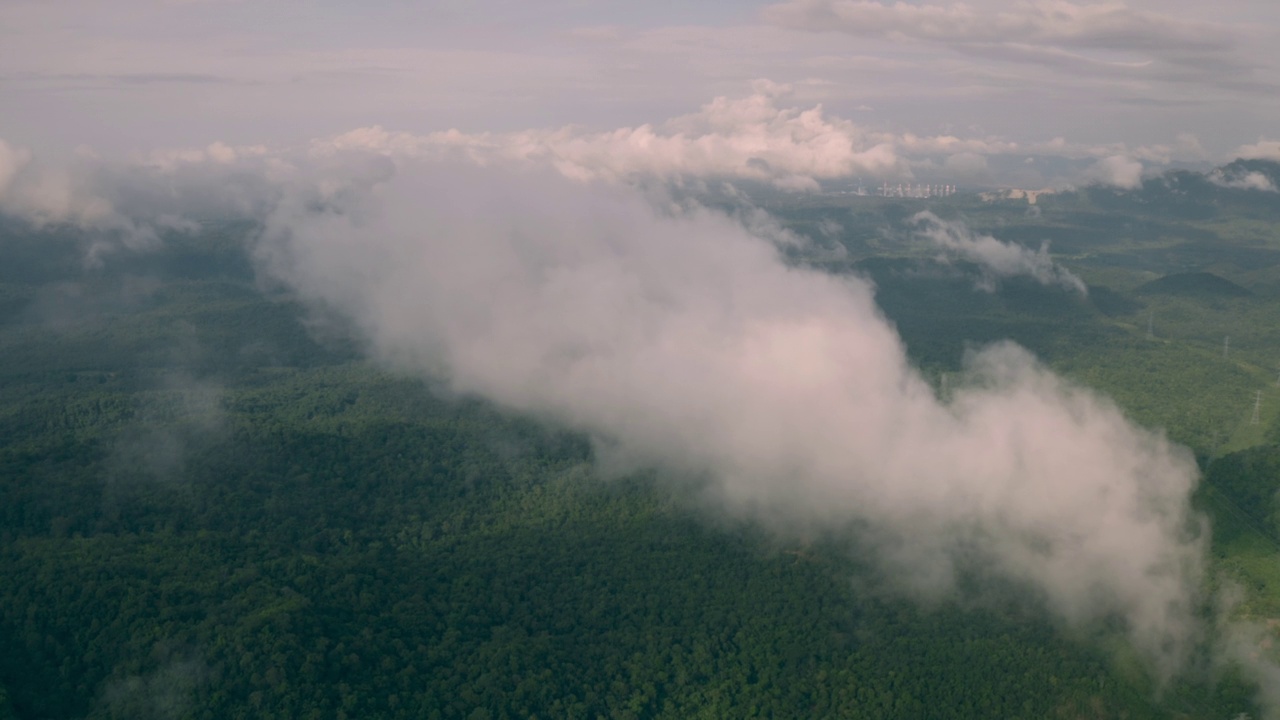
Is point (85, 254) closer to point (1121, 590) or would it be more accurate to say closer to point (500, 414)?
point (500, 414)

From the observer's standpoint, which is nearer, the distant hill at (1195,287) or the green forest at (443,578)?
the green forest at (443,578)

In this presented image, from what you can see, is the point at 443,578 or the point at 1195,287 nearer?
the point at 443,578

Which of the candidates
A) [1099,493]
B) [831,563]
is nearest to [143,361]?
[831,563]

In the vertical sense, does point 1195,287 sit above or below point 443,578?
above

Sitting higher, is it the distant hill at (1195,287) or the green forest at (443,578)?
the distant hill at (1195,287)

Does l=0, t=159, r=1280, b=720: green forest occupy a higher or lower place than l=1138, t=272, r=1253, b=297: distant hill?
lower
